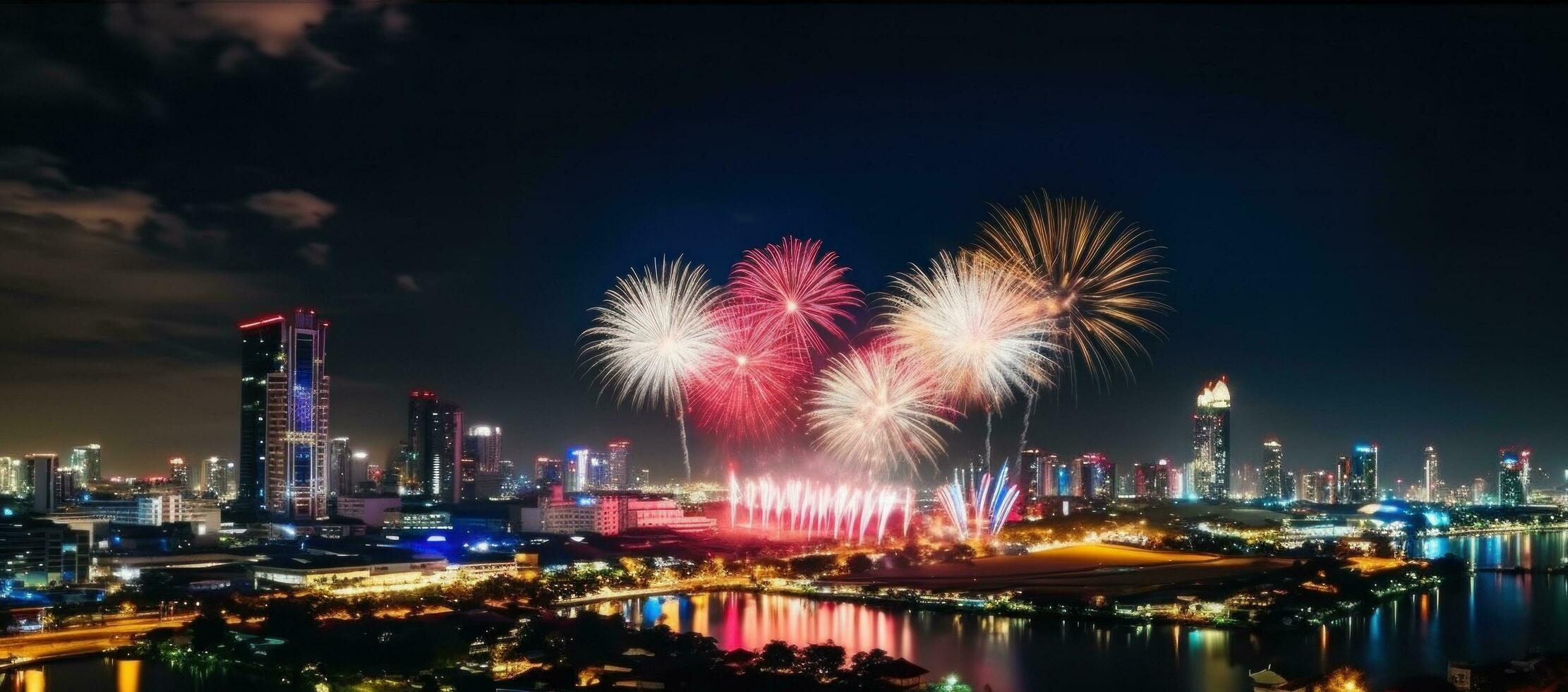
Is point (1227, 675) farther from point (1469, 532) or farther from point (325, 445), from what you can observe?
Answer: point (1469, 532)

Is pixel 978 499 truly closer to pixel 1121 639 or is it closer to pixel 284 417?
pixel 1121 639

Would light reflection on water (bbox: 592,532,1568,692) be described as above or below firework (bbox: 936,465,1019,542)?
below

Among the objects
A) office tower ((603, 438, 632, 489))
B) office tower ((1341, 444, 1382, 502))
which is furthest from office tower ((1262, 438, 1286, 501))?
office tower ((603, 438, 632, 489))

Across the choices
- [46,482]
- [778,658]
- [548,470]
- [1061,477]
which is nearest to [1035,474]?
[1061,477]

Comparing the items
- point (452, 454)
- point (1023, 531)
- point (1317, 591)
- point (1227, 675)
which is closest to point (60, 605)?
point (1227, 675)

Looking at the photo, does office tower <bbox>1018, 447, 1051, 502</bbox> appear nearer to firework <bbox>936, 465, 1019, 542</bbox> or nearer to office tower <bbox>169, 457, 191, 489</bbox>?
firework <bbox>936, 465, 1019, 542</bbox>

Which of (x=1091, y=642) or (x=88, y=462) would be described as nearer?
(x=1091, y=642)
